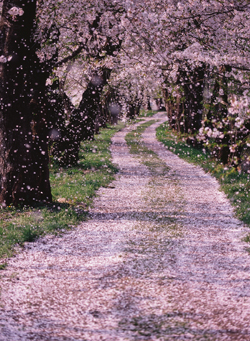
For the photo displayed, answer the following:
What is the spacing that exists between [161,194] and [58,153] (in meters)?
6.81

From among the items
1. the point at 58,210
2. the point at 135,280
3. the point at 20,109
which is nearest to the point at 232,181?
the point at 58,210

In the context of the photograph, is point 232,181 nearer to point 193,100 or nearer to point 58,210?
point 58,210

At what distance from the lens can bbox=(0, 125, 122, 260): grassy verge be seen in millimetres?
8659

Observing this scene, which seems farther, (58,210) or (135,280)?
(58,210)

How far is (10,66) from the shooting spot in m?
10.6

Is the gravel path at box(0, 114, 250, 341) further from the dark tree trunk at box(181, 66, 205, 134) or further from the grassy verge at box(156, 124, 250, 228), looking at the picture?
the dark tree trunk at box(181, 66, 205, 134)

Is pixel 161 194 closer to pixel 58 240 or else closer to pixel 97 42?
pixel 58 240

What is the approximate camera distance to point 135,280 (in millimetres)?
6539

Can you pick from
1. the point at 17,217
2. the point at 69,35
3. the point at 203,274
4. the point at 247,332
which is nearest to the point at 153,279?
the point at 203,274

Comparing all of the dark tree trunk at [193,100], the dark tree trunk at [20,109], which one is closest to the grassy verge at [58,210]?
the dark tree trunk at [20,109]

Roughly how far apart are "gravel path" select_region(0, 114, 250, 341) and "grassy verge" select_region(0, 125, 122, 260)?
37 cm

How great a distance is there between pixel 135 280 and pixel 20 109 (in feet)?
20.3

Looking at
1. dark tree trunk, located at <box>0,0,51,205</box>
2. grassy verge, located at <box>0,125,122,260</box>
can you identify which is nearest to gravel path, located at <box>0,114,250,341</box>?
grassy verge, located at <box>0,125,122,260</box>

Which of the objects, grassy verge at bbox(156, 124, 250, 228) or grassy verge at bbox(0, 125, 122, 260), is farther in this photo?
grassy verge at bbox(156, 124, 250, 228)
